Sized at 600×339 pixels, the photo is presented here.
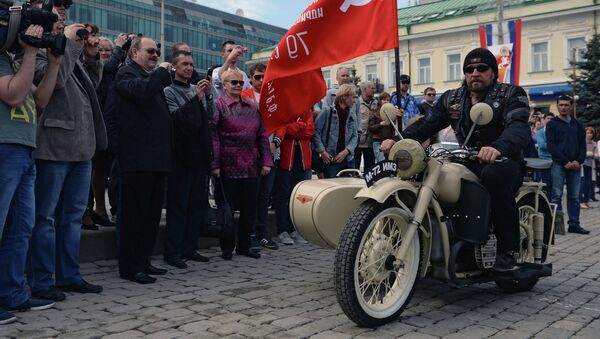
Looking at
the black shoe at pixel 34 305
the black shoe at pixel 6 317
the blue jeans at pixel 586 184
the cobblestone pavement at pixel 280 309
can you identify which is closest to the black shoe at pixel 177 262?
the cobblestone pavement at pixel 280 309

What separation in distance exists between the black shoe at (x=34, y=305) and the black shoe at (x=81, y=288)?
436mm

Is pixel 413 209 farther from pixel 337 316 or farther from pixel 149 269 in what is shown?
pixel 149 269

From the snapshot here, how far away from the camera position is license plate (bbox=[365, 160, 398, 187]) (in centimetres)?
420

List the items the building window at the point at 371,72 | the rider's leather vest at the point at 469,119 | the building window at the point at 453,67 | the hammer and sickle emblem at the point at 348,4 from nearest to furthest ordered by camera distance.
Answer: the rider's leather vest at the point at 469,119 → the hammer and sickle emblem at the point at 348,4 → the building window at the point at 453,67 → the building window at the point at 371,72

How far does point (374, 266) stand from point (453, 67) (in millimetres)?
48714

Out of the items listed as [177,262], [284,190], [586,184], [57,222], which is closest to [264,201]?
[284,190]

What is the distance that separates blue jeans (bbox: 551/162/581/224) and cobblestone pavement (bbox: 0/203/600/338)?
341cm

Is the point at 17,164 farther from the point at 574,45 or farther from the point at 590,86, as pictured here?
the point at 574,45

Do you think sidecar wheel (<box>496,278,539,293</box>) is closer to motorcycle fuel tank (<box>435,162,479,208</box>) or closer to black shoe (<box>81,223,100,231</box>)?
motorcycle fuel tank (<box>435,162,479,208</box>)

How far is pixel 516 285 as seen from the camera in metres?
4.79

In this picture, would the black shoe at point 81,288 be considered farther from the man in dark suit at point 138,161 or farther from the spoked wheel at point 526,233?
the spoked wheel at point 526,233

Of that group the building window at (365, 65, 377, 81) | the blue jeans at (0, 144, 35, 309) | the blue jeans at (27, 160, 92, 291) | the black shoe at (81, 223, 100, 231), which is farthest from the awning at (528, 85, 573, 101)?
the blue jeans at (0, 144, 35, 309)

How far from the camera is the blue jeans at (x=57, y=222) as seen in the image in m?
4.61

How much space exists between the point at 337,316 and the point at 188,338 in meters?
1.06
